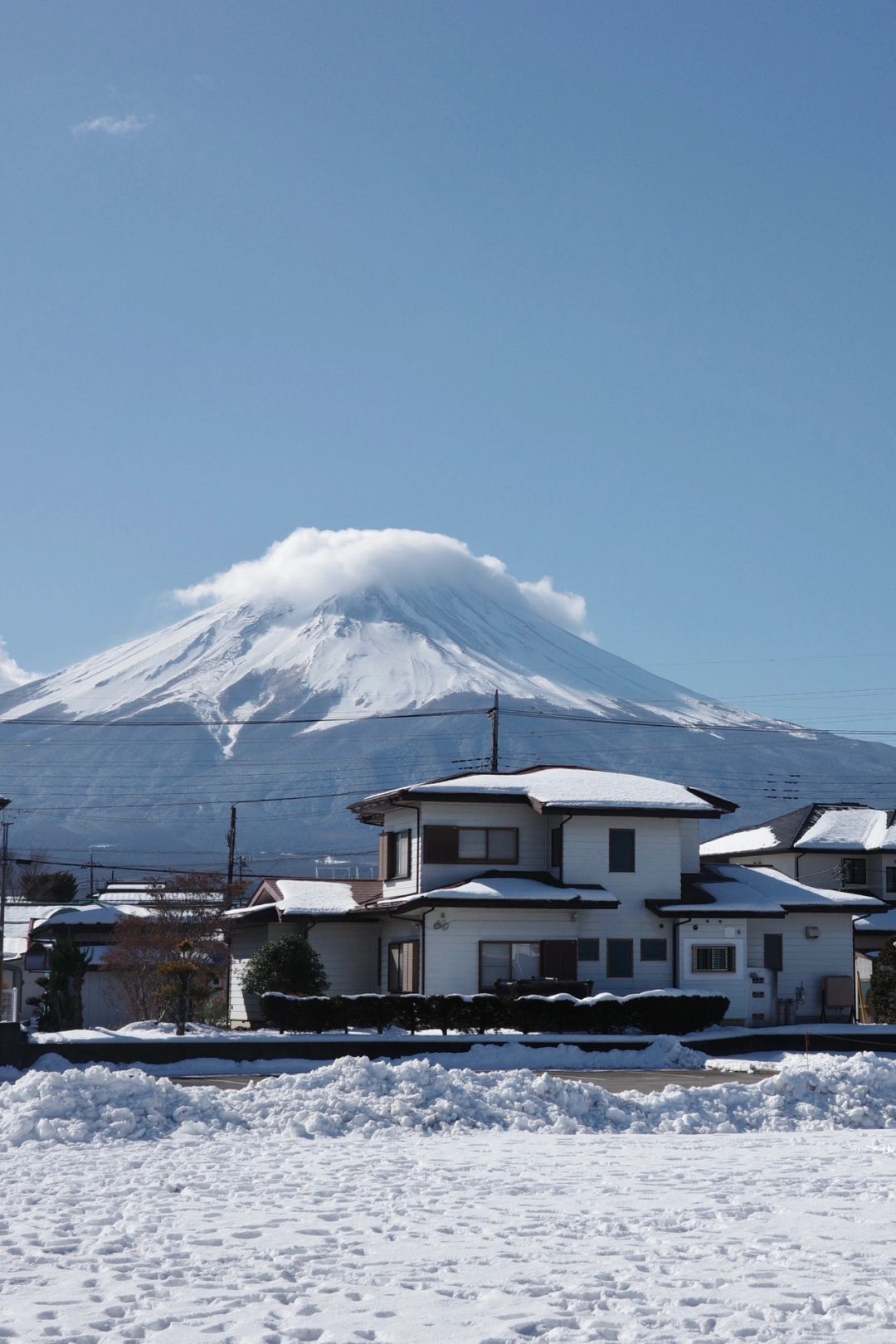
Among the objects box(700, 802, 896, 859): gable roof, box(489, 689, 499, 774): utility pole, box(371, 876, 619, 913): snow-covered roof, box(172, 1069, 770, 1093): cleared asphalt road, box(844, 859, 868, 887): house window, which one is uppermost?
box(489, 689, 499, 774): utility pole

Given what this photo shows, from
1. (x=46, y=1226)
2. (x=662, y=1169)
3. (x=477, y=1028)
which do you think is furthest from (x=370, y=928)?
(x=46, y=1226)

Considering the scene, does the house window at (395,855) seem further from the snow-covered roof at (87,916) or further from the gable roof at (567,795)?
the snow-covered roof at (87,916)

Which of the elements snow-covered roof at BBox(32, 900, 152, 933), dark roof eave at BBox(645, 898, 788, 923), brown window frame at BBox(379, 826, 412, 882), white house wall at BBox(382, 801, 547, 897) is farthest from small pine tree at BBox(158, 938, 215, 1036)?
snow-covered roof at BBox(32, 900, 152, 933)

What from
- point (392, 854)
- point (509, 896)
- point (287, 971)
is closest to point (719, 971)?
point (509, 896)

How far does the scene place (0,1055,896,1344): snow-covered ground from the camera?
26.4 feet

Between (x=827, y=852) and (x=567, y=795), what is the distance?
19305 mm

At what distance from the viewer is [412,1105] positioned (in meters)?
18.1

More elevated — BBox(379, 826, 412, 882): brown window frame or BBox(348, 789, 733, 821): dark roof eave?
BBox(348, 789, 733, 821): dark roof eave

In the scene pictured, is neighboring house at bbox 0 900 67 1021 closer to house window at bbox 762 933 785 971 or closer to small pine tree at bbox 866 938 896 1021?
house window at bbox 762 933 785 971

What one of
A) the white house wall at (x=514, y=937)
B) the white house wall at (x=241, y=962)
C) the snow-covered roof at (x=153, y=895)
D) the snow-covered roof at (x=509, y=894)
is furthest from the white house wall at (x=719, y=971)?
the snow-covered roof at (x=153, y=895)

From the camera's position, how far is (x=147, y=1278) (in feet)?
29.2

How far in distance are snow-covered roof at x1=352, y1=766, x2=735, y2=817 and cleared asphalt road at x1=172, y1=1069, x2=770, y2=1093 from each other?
37.8 ft

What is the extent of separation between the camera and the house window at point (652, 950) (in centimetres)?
3869

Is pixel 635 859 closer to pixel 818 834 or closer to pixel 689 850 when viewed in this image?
pixel 689 850
